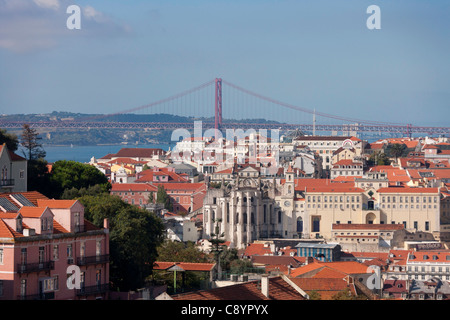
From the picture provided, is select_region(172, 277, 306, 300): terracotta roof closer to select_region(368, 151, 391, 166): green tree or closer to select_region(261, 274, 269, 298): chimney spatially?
select_region(261, 274, 269, 298): chimney

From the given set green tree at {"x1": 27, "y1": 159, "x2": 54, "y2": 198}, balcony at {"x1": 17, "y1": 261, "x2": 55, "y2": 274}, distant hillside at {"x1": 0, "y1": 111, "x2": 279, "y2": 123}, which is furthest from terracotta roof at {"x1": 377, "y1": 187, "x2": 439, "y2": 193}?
distant hillside at {"x1": 0, "y1": 111, "x2": 279, "y2": 123}

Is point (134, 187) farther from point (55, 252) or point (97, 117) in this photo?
point (97, 117)

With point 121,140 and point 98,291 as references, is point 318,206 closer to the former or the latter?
point 98,291

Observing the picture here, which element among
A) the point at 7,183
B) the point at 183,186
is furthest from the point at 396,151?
the point at 7,183

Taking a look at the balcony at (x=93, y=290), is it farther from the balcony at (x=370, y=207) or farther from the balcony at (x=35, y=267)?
the balcony at (x=370, y=207)
